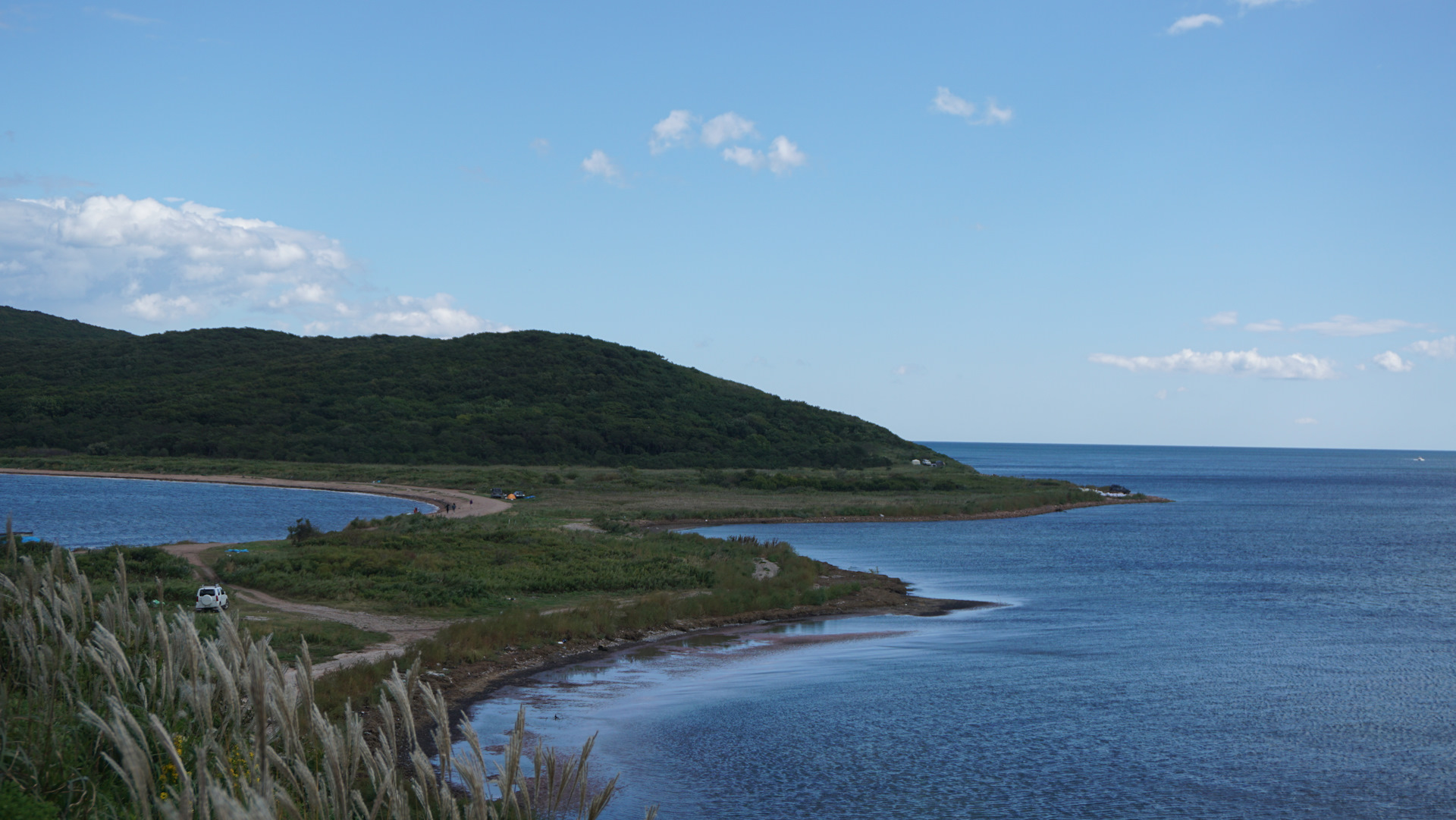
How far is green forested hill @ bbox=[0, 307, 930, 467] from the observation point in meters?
123

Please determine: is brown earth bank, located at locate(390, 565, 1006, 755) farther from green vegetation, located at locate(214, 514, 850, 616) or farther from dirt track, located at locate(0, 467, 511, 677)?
dirt track, located at locate(0, 467, 511, 677)

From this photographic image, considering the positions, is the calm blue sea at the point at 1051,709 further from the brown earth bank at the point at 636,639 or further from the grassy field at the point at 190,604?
the grassy field at the point at 190,604

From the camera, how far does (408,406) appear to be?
5423 inches

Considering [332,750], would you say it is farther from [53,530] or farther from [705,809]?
[53,530]

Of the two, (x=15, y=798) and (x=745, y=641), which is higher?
(x=15, y=798)

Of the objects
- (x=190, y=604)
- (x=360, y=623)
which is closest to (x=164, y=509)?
(x=190, y=604)

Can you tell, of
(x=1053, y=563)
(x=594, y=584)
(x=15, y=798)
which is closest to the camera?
(x=15, y=798)

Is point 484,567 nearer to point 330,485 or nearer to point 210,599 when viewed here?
point 210,599

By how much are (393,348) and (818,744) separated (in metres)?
161

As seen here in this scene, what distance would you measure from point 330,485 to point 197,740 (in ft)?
295

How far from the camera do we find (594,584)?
37344 mm

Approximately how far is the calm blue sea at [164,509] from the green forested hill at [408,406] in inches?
1144

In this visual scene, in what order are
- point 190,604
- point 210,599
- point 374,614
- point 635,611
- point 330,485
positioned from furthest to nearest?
point 330,485 < point 635,611 < point 374,614 < point 190,604 < point 210,599

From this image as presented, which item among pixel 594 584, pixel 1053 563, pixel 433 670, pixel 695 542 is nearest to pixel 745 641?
pixel 594 584
